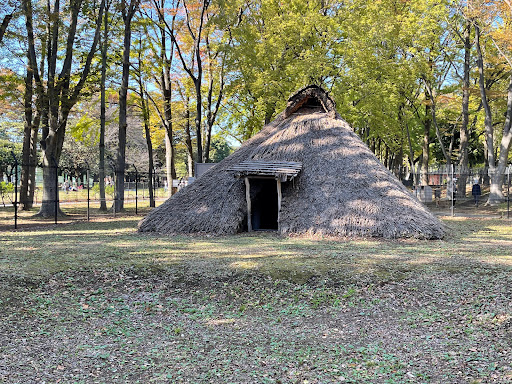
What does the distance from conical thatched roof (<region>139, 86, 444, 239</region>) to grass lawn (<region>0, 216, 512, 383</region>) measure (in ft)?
7.24

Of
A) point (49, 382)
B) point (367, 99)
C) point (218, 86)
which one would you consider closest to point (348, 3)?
point (367, 99)

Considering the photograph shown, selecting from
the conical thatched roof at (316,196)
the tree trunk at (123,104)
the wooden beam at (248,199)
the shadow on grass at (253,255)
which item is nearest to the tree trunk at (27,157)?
the tree trunk at (123,104)

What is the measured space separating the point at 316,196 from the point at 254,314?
8024 mm

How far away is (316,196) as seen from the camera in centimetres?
1513

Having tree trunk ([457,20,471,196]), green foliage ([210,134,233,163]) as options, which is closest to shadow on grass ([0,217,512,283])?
tree trunk ([457,20,471,196])

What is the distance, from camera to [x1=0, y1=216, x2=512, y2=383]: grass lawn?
554cm

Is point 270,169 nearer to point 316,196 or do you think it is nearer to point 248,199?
point 248,199

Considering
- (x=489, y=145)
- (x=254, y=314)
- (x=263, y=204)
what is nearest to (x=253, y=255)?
(x=254, y=314)

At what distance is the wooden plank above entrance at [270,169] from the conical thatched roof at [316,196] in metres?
0.42

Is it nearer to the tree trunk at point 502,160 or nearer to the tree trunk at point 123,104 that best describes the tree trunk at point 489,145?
the tree trunk at point 502,160

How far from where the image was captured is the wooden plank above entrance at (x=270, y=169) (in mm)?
14992

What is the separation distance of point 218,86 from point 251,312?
25.3 metres

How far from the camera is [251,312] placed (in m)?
7.66

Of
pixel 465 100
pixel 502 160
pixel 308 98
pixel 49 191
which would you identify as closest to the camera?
pixel 308 98
